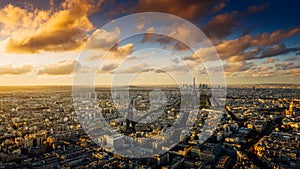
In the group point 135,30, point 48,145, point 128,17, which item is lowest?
point 48,145

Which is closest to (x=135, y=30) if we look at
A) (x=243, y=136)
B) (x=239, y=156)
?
(x=239, y=156)

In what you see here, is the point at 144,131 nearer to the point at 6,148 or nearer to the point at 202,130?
the point at 202,130

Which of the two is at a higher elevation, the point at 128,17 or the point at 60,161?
the point at 128,17

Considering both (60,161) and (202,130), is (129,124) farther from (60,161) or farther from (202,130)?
(60,161)

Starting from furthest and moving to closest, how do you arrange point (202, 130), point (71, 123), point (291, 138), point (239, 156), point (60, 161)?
1. point (71, 123)
2. point (202, 130)
3. point (291, 138)
4. point (239, 156)
5. point (60, 161)

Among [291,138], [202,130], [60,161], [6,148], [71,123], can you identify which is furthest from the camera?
[71,123]

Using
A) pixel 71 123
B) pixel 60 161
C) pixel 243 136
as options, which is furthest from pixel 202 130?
pixel 71 123

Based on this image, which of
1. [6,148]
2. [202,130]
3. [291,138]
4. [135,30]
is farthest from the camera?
[202,130]

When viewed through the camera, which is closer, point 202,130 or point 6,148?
point 6,148

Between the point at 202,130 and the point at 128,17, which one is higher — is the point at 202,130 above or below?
below
